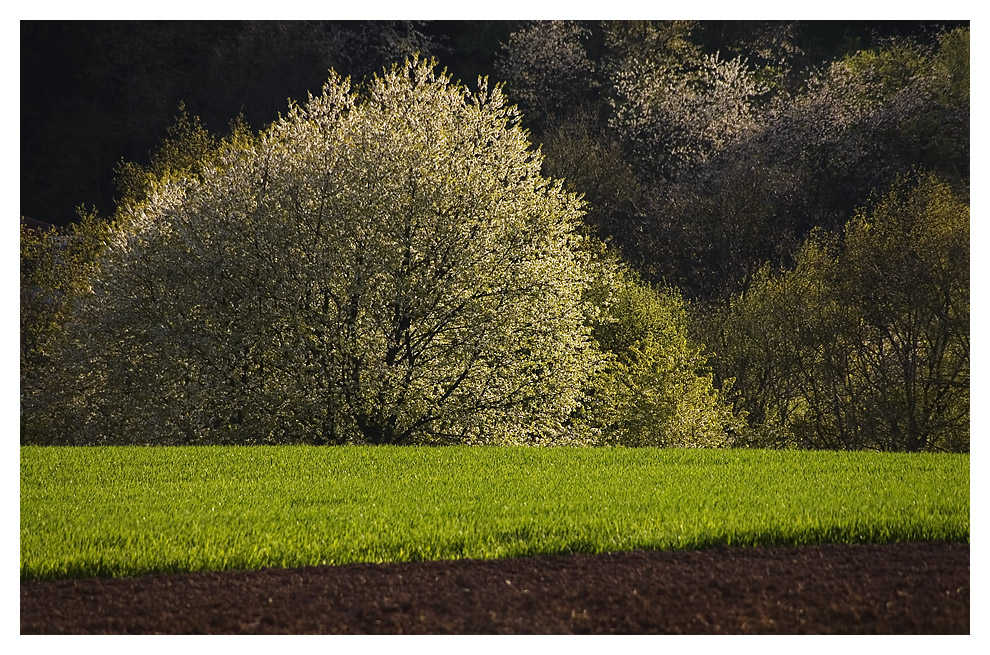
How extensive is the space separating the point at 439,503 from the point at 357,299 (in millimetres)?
8859

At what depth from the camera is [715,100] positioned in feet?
108

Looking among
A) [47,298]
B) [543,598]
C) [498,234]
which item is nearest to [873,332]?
[498,234]

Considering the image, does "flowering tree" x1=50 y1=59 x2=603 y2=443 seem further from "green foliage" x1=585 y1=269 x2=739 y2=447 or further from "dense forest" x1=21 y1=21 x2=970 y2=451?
"green foliage" x1=585 y1=269 x2=739 y2=447

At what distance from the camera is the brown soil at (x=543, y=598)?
19.2 ft

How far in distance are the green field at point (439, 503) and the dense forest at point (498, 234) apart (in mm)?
4331

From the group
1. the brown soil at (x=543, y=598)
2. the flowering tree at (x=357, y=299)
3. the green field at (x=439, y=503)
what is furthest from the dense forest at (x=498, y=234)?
the brown soil at (x=543, y=598)

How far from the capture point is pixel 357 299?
709 inches

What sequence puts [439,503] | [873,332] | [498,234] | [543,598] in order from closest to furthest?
[543,598]
[439,503]
[498,234]
[873,332]

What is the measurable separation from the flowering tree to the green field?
12.7 ft

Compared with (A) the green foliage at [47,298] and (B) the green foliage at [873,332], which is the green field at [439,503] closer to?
(B) the green foliage at [873,332]

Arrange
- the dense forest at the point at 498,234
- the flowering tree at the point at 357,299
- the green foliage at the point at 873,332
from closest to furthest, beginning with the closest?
1. the flowering tree at the point at 357,299
2. the dense forest at the point at 498,234
3. the green foliage at the point at 873,332

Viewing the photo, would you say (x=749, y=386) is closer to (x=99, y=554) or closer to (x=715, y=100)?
(x=715, y=100)

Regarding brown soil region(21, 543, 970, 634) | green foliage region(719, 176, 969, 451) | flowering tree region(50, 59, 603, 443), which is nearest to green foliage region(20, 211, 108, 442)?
flowering tree region(50, 59, 603, 443)

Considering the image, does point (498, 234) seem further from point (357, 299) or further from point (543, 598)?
point (543, 598)
